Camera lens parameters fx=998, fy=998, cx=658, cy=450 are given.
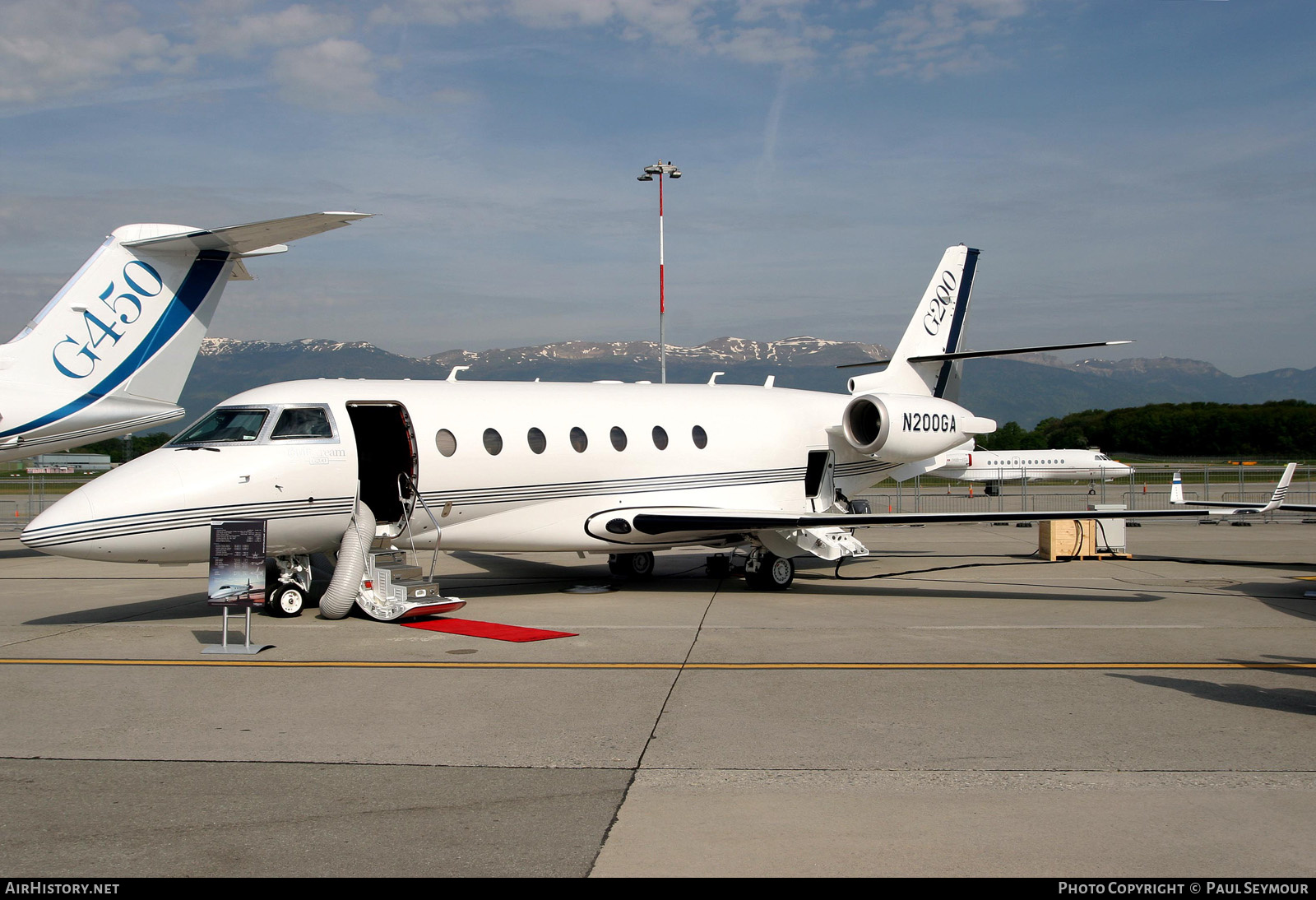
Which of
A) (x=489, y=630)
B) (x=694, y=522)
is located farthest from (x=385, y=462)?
(x=694, y=522)

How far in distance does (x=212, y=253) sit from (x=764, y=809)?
15210mm

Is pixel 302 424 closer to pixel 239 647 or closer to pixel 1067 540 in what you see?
pixel 239 647

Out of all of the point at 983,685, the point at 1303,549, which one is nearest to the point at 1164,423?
the point at 1303,549

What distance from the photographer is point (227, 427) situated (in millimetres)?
12469

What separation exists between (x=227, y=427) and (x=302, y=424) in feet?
2.90

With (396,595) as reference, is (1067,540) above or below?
below

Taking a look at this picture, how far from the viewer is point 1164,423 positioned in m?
105

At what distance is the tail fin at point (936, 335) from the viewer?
65.2 feet

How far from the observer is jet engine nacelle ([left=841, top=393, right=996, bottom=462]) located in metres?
17.5

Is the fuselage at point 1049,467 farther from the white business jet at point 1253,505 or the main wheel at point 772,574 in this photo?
the main wheel at point 772,574

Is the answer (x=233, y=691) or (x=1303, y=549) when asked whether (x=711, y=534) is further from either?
(x=1303, y=549)

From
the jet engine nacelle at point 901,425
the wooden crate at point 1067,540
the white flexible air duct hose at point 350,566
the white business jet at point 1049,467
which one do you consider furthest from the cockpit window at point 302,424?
the white business jet at point 1049,467
